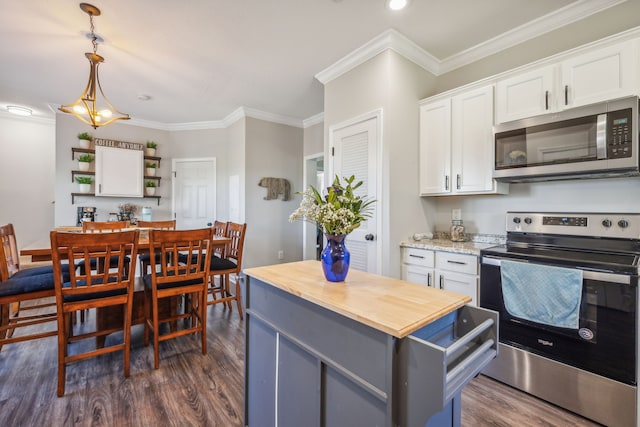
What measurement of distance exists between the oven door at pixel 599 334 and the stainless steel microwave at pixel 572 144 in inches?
28.4

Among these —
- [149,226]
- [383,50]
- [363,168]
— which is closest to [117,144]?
[149,226]

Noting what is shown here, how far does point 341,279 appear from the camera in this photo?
135 cm

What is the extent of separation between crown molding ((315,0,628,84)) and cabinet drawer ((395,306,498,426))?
2.50 meters

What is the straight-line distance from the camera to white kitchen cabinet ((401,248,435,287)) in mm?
2486

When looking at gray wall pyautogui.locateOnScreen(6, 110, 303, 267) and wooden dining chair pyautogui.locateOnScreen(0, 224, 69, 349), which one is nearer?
wooden dining chair pyautogui.locateOnScreen(0, 224, 69, 349)

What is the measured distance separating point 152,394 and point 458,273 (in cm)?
238

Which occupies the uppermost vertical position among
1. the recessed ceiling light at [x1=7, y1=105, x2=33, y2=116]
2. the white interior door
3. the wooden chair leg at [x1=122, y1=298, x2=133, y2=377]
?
the recessed ceiling light at [x1=7, y1=105, x2=33, y2=116]

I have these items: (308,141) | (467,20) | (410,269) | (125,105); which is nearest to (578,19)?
(467,20)

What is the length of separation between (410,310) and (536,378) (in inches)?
63.5

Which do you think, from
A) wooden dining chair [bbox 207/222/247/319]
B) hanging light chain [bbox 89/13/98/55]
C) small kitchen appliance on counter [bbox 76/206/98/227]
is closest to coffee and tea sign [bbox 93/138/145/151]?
small kitchen appliance on counter [bbox 76/206/98/227]

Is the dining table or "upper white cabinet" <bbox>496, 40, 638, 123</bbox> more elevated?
"upper white cabinet" <bbox>496, 40, 638, 123</bbox>

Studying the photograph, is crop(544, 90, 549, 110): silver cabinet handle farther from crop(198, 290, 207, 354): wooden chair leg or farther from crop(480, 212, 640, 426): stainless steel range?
crop(198, 290, 207, 354): wooden chair leg

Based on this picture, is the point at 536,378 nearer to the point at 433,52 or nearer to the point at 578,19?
the point at 578,19

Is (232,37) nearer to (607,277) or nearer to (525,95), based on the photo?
(525,95)
